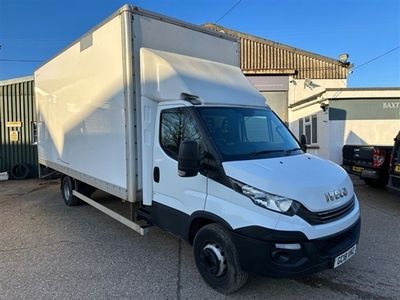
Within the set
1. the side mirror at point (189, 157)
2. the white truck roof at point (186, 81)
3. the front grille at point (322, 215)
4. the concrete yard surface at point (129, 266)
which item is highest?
the white truck roof at point (186, 81)

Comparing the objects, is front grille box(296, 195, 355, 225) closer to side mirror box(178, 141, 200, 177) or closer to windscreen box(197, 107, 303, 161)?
windscreen box(197, 107, 303, 161)

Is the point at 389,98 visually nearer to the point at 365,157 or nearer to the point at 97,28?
the point at 365,157

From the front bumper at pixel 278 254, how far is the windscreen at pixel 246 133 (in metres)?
0.89

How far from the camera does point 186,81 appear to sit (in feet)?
15.0

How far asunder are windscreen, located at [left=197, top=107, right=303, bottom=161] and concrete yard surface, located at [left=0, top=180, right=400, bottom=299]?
150 centimetres

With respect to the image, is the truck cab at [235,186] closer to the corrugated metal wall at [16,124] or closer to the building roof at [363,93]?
the corrugated metal wall at [16,124]

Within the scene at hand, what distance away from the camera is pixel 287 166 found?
13.0 feet

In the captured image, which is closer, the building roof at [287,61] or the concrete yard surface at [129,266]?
the concrete yard surface at [129,266]

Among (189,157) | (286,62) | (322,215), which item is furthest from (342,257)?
(286,62)

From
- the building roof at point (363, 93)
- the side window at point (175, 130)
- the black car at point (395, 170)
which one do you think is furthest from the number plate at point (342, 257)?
the building roof at point (363, 93)

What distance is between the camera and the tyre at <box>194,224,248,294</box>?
12.4 feet

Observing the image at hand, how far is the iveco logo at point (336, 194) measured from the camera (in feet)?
12.2

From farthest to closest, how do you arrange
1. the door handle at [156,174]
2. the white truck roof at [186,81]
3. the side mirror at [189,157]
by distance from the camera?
1. the door handle at [156,174]
2. the white truck roof at [186,81]
3. the side mirror at [189,157]

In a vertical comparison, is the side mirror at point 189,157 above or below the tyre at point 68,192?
above
